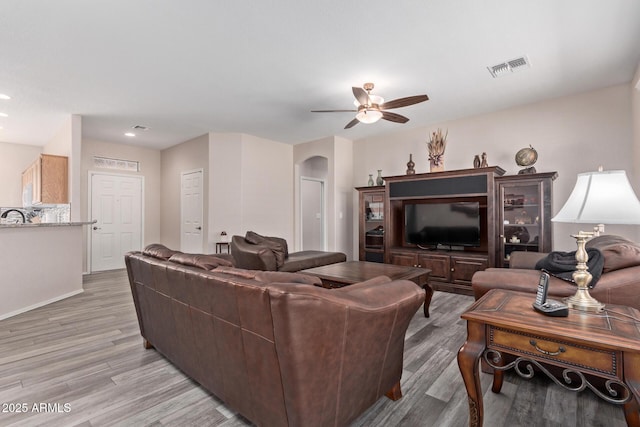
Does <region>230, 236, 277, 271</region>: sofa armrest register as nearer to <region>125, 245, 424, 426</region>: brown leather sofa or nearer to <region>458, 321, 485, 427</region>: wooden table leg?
<region>125, 245, 424, 426</region>: brown leather sofa

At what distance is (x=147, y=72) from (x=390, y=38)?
255 centimetres

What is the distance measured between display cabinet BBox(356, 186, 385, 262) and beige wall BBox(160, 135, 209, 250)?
2.85 meters

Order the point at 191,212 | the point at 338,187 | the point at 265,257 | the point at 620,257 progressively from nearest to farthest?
the point at 620,257 < the point at 265,257 < the point at 338,187 < the point at 191,212

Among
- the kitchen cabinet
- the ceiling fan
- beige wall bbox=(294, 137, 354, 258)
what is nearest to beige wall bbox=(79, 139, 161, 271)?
the kitchen cabinet

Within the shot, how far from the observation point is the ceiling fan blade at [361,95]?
3.11 metres

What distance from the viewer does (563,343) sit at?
4.24ft

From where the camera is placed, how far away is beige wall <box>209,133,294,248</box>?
18.8ft

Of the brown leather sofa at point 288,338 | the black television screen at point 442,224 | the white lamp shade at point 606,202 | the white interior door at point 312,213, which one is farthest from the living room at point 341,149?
the brown leather sofa at point 288,338

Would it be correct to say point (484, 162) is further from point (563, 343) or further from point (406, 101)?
point (563, 343)

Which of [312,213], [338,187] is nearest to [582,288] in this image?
[338,187]

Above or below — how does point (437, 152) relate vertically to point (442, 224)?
above

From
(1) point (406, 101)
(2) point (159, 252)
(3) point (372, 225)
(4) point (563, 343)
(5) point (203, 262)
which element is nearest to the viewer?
(4) point (563, 343)

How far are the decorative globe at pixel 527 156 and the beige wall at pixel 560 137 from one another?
0.21 m

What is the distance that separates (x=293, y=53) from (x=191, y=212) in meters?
4.25
